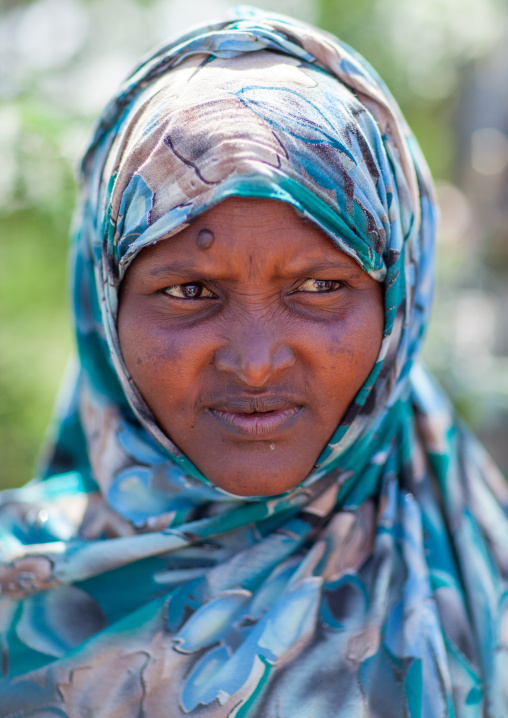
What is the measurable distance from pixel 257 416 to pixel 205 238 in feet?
1.25

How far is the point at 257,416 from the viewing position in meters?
1.47

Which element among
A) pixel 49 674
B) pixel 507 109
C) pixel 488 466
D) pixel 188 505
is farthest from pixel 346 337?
pixel 507 109

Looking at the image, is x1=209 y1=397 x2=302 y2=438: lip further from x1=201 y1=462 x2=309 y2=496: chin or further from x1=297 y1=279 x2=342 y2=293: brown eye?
x1=297 y1=279 x2=342 y2=293: brown eye

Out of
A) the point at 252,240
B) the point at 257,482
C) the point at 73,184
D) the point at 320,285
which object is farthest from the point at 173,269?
the point at 73,184

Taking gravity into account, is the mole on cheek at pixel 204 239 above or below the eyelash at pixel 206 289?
above

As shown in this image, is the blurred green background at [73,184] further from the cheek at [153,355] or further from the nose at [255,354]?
the nose at [255,354]

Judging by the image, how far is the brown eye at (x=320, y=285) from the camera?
4.91 ft

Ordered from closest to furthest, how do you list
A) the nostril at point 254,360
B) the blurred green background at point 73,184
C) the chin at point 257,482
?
the nostril at point 254,360 → the chin at point 257,482 → the blurred green background at point 73,184

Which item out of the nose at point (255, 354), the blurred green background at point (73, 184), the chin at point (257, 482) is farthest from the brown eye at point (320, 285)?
the blurred green background at point (73, 184)

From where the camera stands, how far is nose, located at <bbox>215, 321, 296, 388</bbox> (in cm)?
138

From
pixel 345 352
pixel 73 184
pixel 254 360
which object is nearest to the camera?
pixel 254 360

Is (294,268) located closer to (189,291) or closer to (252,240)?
(252,240)

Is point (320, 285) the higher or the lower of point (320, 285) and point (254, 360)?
the higher

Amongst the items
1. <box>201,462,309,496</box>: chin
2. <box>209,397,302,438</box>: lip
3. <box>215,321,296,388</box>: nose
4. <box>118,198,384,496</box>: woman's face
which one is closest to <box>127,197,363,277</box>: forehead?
<box>118,198,384,496</box>: woman's face
